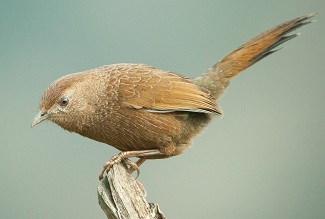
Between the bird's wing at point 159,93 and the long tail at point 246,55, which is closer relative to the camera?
the bird's wing at point 159,93

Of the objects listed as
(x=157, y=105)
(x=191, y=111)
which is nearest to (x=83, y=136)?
(x=157, y=105)

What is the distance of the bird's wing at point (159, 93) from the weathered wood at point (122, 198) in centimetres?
81

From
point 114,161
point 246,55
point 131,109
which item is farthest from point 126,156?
point 246,55

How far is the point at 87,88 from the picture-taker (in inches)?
219

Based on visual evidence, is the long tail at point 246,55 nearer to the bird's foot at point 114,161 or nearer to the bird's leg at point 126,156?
the bird's leg at point 126,156

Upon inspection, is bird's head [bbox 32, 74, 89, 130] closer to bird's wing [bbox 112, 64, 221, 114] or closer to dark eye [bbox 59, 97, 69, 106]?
dark eye [bbox 59, 97, 69, 106]

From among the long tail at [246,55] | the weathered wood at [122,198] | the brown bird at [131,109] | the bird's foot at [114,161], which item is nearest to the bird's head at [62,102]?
the brown bird at [131,109]

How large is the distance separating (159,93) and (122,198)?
134cm

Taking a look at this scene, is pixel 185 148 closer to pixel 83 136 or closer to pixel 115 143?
pixel 115 143

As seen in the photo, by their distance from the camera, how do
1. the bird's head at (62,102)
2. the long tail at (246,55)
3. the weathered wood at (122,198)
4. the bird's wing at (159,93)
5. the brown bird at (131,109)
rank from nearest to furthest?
the weathered wood at (122,198), the bird's head at (62,102), the brown bird at (131,109), the bird's wing at (159,93), the long tail at (246,55)

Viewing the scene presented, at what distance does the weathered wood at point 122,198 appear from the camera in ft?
16.2

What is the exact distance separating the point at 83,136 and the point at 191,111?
50.6 inches

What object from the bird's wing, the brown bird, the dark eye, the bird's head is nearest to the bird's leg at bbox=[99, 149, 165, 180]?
the brown bird

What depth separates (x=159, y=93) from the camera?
566 centimetres
